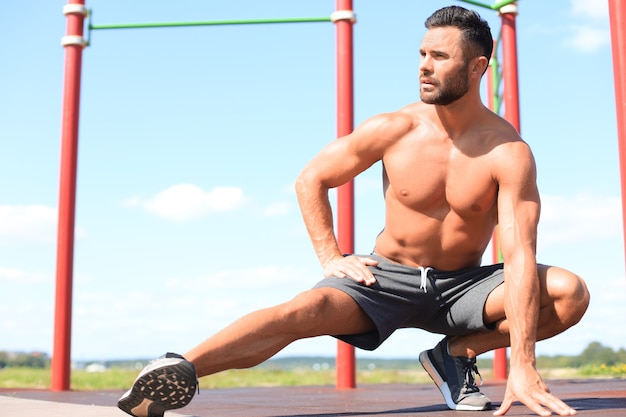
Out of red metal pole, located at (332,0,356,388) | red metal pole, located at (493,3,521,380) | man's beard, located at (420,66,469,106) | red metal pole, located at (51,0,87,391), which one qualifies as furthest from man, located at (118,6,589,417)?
red metal pole, located at (493,3,521,380)

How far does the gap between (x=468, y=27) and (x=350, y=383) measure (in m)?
2.62

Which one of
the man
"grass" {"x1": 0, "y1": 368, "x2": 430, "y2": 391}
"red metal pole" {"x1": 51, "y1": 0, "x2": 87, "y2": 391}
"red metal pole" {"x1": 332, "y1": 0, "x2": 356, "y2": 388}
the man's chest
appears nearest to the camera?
the man

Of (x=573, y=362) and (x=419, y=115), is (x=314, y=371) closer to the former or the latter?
(x=573, y=362)

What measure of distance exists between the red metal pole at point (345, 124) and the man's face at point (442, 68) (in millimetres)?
1930

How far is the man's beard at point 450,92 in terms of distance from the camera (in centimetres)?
294

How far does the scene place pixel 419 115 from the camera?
3.12 metres

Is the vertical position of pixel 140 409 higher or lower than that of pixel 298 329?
lower

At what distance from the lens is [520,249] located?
281cm

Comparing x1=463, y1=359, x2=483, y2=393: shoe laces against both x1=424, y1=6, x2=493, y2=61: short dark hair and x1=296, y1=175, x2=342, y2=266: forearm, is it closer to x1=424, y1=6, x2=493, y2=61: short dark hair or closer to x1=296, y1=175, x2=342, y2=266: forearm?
x1=296, y1=175, x2=342, y2=266: forearm

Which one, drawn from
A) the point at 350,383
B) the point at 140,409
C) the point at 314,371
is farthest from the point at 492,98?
the point at 314,371

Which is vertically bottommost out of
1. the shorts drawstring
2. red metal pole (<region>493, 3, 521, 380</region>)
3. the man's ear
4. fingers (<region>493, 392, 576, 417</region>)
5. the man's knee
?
fingers (<region>493, 392, 576, 417</region>)

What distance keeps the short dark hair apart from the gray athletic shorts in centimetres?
77

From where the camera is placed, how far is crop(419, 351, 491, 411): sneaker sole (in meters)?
3.04

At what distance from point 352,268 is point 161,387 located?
0.84m
